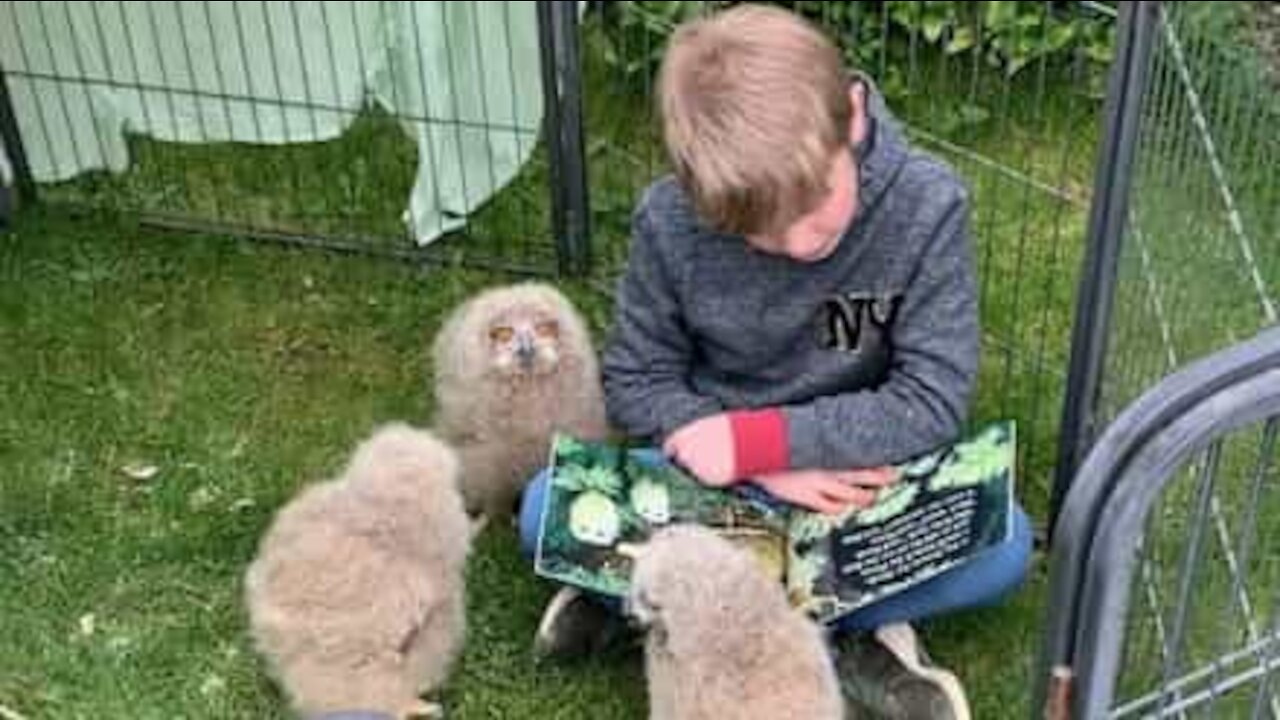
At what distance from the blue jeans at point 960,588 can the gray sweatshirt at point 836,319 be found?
0.60 ft

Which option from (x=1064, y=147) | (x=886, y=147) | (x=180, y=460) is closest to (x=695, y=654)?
(x=886, y=147)

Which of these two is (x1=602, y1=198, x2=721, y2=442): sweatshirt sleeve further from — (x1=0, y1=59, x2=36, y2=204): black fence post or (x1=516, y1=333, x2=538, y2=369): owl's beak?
(x1=0, y1=59, x2=36, y2=204): black fence post

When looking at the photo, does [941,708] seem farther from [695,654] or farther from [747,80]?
[747,80]

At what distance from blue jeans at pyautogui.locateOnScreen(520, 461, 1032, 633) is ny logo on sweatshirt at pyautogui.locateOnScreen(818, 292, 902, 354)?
0.98 feet

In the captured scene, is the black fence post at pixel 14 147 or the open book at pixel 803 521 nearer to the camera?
the open book at pixel 803 521

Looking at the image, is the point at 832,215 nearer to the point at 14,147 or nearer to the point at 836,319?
the point at 836,319

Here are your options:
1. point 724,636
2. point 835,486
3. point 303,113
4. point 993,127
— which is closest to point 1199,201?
point 835,486

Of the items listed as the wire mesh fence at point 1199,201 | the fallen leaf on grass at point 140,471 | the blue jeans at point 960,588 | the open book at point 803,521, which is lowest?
the fallen leaf on grass at point 140,471

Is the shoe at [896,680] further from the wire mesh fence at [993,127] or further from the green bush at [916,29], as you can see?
the green bush at [916,29]

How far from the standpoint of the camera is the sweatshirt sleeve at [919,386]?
2.37 m

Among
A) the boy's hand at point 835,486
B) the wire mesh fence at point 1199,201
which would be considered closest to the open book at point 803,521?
the boy's hand at point 835,486

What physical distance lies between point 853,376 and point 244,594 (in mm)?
863

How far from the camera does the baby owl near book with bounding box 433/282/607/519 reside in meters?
2.71

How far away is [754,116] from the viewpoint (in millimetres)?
2115
